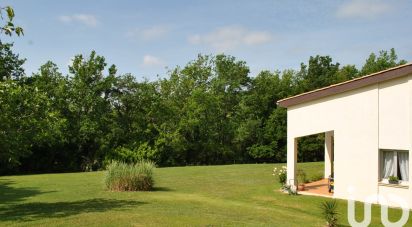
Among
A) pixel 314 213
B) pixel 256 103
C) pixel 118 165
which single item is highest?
pixel 256 103

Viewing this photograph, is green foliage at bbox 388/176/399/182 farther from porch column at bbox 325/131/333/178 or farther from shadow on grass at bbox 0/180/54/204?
shadow on grass at bbox 0/180/54/204

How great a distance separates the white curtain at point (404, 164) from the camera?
1692 cm

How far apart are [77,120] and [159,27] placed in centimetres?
1689

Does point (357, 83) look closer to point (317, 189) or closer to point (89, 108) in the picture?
point (317, 189)

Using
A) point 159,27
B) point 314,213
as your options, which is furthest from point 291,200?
point 159,27

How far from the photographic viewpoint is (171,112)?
4734cm

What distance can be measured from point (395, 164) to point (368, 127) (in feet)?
5.97

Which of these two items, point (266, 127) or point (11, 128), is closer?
point (11, 128)

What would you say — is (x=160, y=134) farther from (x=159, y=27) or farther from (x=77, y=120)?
(x=159, y=27)

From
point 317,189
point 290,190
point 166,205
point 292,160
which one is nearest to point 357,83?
point 292,160

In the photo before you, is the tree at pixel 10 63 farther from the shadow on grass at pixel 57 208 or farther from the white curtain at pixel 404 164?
the white curtain at pixel 404 164

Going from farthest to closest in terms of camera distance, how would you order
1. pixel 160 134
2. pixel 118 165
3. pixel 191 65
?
pixel 191 65
pixel 160 134
pixel 118 165

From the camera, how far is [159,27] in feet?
95.6

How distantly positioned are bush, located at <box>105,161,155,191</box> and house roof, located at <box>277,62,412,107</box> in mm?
7678
